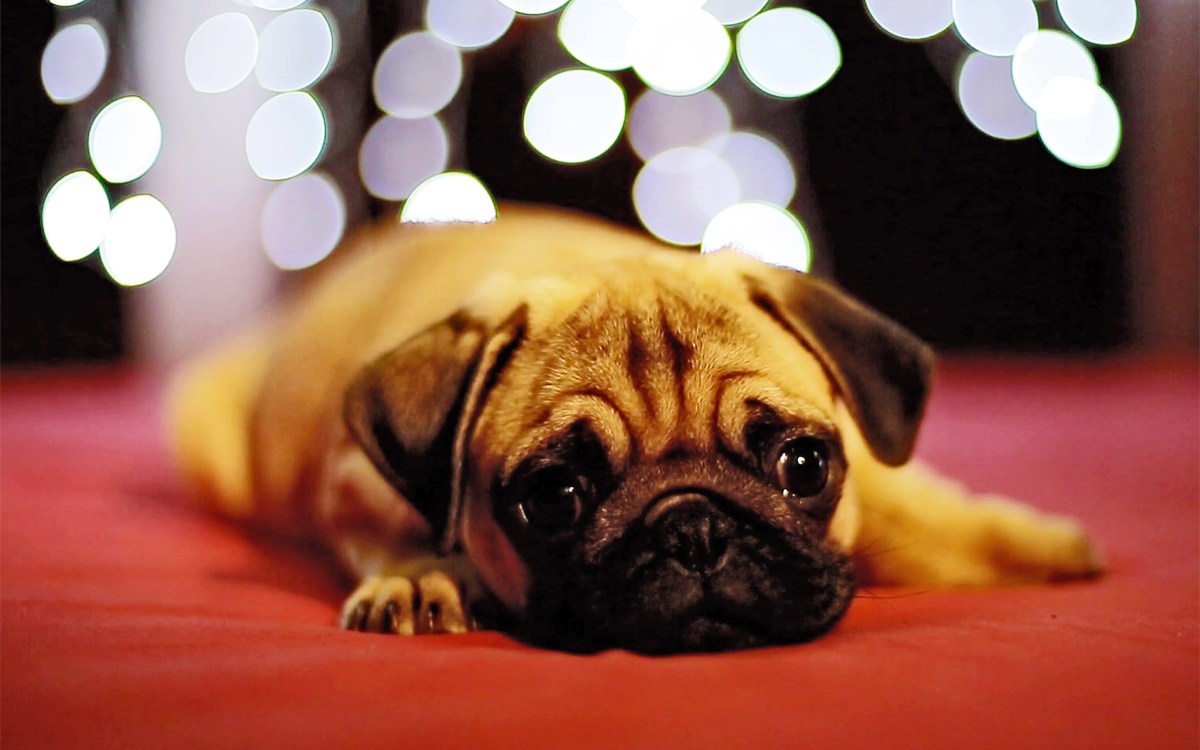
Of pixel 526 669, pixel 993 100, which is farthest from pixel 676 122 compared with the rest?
pixel 526 669

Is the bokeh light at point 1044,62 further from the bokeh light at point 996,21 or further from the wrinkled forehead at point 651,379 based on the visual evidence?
the wrinkled forehead at point 651,379

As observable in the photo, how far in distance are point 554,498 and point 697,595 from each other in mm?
358

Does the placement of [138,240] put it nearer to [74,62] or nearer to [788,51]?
[74,62]

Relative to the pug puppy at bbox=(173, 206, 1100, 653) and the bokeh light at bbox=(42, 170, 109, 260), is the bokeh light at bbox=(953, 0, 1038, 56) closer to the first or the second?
the pug puppy at bbox=(173, 206, 1100, 653)

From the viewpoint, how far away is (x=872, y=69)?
24.9 ft

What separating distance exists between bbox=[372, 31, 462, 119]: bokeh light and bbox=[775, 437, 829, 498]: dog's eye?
221 inches

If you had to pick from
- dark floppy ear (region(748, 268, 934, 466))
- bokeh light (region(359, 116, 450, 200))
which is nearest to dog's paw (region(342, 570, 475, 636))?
dark floppy ear (region(748, 268, 934, 466))

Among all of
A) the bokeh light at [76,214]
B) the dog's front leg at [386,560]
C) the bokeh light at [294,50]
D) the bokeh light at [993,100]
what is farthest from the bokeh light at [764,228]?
the dog's front leg at [386,560]

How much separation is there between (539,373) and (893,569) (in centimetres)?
94

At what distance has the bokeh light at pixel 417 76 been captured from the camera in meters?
7.09

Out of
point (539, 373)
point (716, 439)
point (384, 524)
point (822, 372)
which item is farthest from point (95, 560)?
point (822, 372)

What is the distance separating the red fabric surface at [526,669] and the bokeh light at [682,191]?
5.43 m

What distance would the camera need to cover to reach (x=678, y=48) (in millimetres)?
6848

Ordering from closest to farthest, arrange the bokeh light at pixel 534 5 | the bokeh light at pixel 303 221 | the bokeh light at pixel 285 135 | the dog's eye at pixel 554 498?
the dog's eye at pixel 554 498, the bokeh light at pixel 534 5, the bokeh light at pixel 285 135, the bokeh light at pixel 303 221
